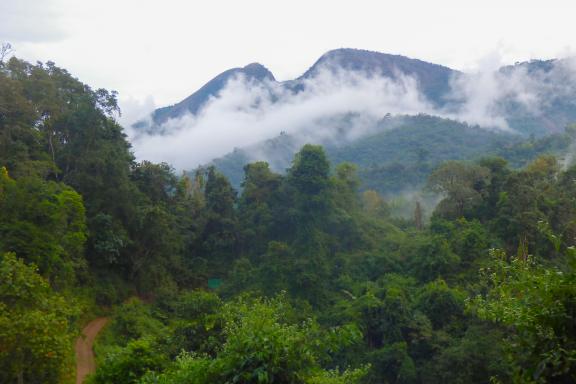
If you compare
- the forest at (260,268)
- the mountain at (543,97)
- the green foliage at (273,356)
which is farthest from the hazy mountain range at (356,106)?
the green foliage at (273,356)

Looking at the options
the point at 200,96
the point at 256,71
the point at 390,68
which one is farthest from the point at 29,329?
the point at 390,68

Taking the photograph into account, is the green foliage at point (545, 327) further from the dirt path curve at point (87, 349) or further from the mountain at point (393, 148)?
the mountain at point (393, 148)

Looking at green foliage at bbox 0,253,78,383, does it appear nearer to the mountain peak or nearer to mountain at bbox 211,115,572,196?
mountain at bbox 211,115,572,196

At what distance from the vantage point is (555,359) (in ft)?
10.9

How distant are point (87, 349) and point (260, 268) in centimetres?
927

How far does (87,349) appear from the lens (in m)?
16.5

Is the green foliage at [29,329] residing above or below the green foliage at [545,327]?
below

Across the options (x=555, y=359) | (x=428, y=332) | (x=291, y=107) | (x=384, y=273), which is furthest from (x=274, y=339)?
(x=291, y=107)

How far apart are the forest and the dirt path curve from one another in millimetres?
409

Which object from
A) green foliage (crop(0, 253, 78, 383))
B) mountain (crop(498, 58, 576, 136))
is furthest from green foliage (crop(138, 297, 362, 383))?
mountain (crop(498, 58, 576, 136))

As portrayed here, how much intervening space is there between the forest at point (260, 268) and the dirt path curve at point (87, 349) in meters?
0.41

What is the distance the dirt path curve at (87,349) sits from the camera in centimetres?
1461

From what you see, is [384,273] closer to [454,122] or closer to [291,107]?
[454,122]

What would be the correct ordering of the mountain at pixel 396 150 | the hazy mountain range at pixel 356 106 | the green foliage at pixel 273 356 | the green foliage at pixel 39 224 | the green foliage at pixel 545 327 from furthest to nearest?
the hazy mountain range at pixel 356 106 → the mountain at pixel 396 150 → the green foliage at pixel 39 224 → the green foliage at pixel 273 356 → the green foliage at pixel 545 327
